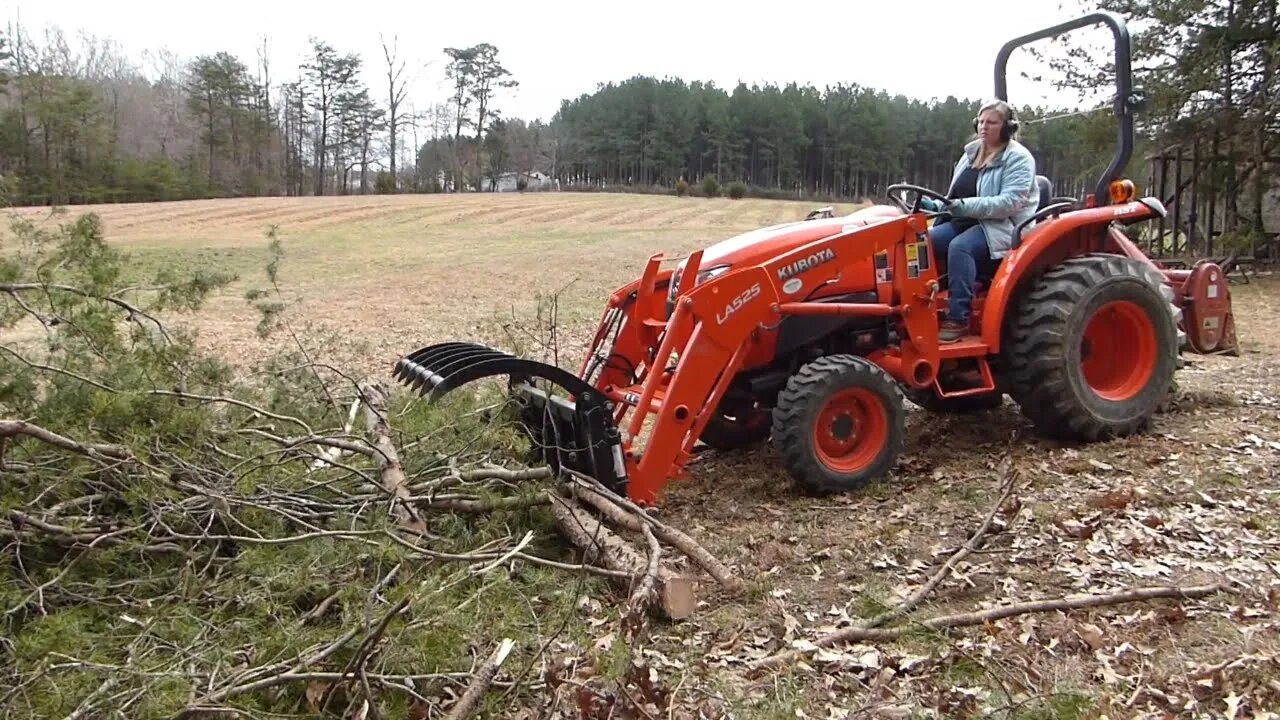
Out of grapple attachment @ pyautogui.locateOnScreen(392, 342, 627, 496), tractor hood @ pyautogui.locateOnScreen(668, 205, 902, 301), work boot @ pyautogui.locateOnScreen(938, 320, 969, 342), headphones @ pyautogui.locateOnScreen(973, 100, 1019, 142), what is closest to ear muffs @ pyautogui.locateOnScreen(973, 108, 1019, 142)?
headphones @ pyautogui.locateOnScreen(973, 100, 1019, 142)

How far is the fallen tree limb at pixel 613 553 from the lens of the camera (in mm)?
3660

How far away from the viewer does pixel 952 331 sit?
5.60 metres

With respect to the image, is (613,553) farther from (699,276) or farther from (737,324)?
(699,276)

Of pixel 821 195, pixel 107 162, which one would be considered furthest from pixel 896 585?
pixel 821 195

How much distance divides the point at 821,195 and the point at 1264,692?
61768mm

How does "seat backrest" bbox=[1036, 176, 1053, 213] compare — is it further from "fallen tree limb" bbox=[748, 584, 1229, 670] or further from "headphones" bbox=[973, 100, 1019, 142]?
"fallen tree limb" bbox=[748, 584, 1229, 670]

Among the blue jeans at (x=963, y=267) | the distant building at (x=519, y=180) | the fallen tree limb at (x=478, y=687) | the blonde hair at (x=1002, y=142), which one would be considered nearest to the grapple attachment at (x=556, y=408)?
the fallen tree limb at (x=478, y=687)

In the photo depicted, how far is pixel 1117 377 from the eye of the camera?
607cm

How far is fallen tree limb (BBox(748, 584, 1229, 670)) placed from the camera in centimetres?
345

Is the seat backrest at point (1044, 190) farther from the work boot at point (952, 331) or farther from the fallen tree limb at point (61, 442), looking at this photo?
the fallen tree limb at point (61, 442)

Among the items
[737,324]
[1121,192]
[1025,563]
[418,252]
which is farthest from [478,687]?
[418,252]

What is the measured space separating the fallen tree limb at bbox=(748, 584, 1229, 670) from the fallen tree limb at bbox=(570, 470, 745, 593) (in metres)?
0.53

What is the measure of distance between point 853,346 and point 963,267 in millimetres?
823

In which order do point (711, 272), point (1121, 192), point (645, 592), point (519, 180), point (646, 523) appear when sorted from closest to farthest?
point (645, 592) → point (646, 523) → point (711, 272) → point (1121, 192) → point (519, 180)
